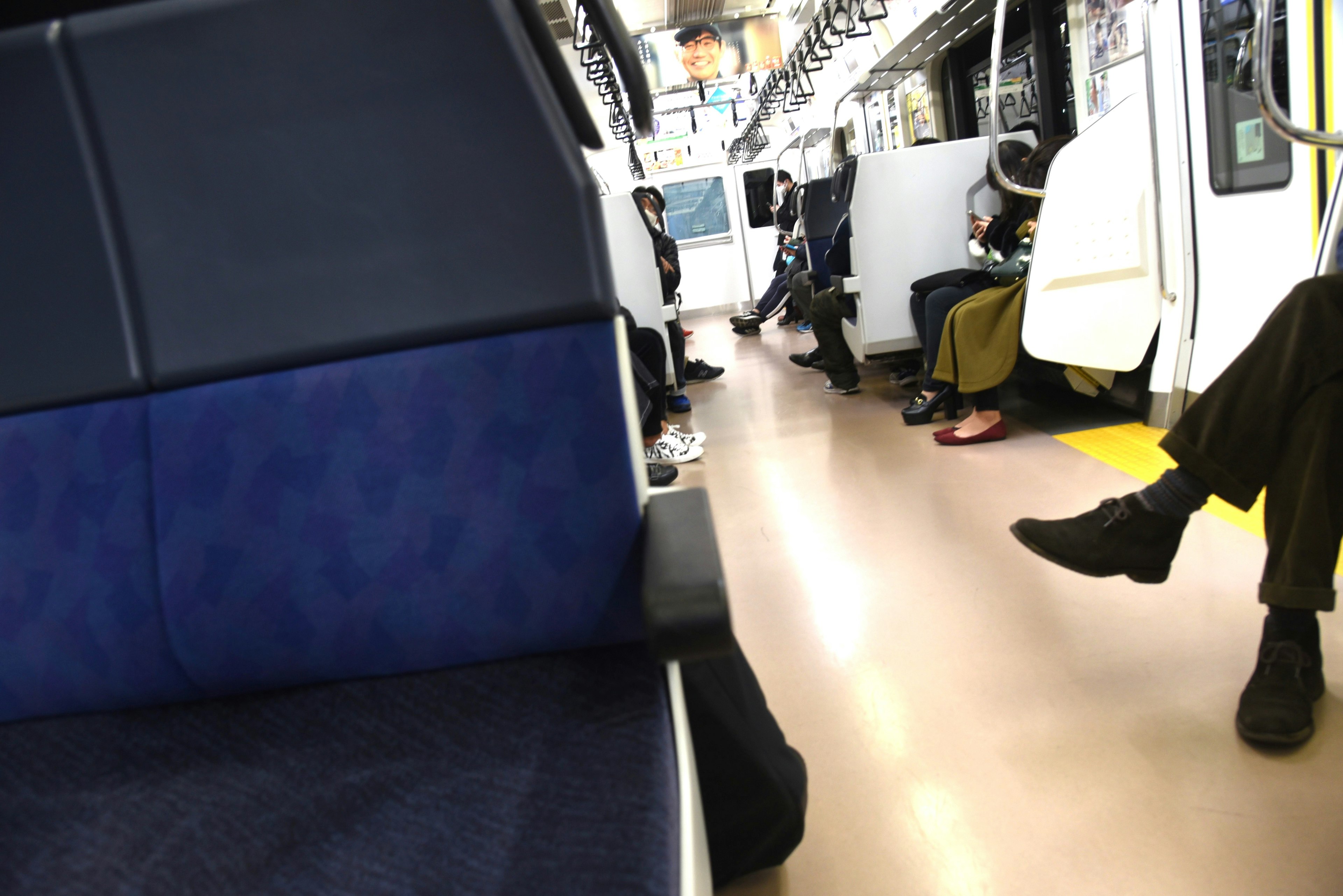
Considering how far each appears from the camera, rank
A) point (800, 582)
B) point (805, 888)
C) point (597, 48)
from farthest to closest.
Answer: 1. point (597, 48)
2. point (800, 582)
3. point (805, 888)

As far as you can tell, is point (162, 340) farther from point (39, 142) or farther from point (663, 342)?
point (663, 342)

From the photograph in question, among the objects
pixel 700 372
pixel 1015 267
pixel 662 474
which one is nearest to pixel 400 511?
pixel 662 474

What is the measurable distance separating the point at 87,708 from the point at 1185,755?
166cm

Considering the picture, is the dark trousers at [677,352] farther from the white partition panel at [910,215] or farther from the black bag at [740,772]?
the black bag at [740,772]

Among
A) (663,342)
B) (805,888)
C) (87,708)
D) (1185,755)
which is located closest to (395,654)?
(87,708)

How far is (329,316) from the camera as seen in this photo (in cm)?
100

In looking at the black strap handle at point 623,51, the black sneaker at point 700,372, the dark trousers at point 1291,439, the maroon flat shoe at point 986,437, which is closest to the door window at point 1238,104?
the maroon flat shoe at point 986,437

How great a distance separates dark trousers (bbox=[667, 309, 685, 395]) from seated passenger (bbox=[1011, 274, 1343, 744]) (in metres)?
4.12

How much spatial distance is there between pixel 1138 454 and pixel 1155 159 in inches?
43.8

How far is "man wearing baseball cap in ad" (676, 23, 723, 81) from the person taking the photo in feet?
26.9

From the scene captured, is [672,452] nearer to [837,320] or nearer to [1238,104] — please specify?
[837,320]

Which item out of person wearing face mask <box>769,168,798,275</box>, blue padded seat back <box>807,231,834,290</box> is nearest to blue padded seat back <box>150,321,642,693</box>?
blue padded seat back <box>807,231,834,290</box>

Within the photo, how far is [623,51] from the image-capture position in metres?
0.93

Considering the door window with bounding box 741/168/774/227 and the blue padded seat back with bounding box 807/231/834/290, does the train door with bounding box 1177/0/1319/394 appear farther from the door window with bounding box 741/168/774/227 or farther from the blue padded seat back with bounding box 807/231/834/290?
the door window with bounding box 741/168/774/227
